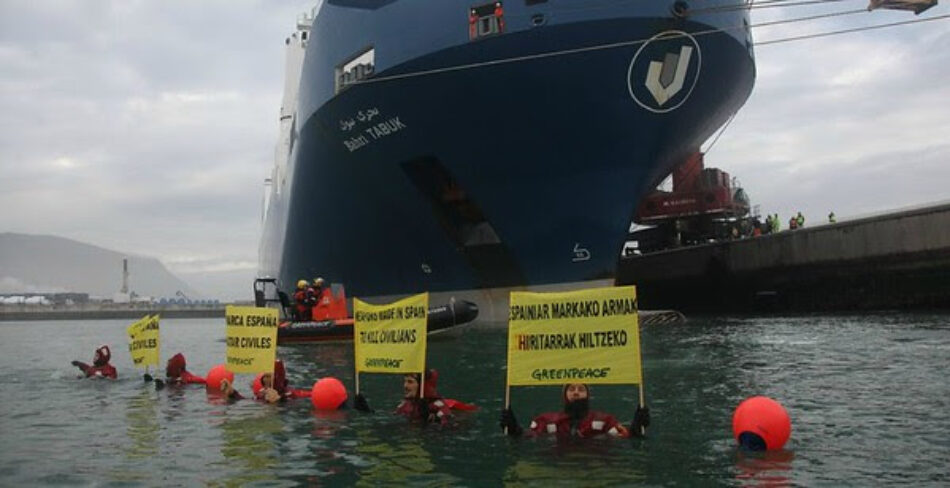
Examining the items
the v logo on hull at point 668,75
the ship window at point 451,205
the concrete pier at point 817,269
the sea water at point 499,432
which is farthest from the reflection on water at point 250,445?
the concrete pier at point 817,269

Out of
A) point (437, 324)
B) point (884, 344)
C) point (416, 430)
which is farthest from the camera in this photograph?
point (437, 324)

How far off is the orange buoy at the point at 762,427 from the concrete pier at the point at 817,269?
25.5m

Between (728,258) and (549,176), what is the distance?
676 inches

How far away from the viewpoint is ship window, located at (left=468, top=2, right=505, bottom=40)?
25.0 metres

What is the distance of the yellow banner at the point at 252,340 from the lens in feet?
45.8

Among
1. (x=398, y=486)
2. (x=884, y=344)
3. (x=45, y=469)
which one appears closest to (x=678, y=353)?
(x=884, y=344)

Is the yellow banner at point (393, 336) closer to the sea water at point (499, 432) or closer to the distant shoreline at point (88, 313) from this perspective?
the sea water at point (499, 432)

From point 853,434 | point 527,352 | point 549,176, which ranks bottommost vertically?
point 853,434

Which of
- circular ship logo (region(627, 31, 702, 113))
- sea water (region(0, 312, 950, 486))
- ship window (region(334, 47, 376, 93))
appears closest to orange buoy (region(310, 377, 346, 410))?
sea water (region(0, 312, 950, 486))

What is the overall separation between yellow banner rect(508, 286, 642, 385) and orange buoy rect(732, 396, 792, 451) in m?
1.43

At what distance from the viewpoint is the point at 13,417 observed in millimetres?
13523

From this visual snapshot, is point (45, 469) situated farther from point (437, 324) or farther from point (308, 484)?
point (437, 324)

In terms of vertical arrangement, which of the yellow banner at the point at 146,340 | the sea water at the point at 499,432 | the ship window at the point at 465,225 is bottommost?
the sea water at the point at 499,432

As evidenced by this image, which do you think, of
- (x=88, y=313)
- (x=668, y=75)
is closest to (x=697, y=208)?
(x=668, y=75)
